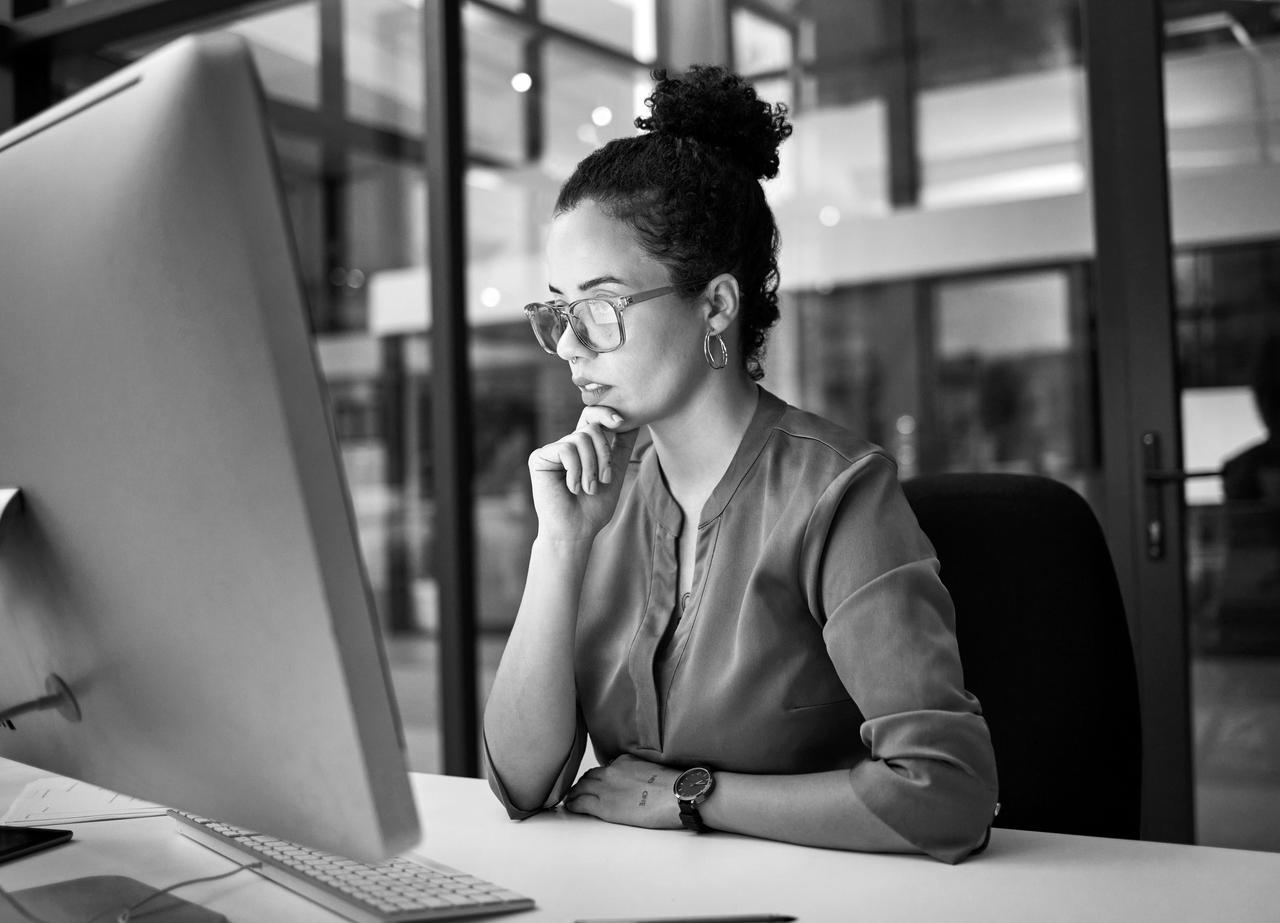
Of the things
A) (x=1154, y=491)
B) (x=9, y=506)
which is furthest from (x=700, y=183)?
(x=1154, y=491)

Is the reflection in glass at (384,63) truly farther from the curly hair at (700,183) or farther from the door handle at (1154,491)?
the door handle at (1154,491)

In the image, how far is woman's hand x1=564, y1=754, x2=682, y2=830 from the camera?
1125 millimetres

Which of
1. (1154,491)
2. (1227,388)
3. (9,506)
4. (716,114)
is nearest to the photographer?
(9,506)

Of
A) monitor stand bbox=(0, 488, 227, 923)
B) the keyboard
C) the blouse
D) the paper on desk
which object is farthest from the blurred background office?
monitor stand bbox=(0, 488, 227, 923)

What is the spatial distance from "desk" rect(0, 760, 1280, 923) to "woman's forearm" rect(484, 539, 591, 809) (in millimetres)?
131

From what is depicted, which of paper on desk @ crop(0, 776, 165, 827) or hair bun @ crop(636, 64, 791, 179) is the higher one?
hair bun @ crop(636, 64, 791, 179)

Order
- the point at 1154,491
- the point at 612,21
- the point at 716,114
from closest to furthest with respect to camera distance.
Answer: the point at 716,114 → the point at 1154,491 → the point at 612,21

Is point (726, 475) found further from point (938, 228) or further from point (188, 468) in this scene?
point (938, 228)

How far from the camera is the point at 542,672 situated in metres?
1.31

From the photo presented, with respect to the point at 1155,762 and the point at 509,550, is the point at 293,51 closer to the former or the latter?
the point at 509,550

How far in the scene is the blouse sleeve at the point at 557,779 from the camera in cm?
121

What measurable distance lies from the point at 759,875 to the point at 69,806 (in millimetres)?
745

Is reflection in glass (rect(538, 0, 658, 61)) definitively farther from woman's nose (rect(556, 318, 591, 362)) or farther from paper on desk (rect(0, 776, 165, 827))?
paper on desk (rect(0, 776, 165, 827))

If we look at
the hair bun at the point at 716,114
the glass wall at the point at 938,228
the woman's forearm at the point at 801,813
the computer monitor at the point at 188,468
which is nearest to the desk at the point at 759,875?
the woman's forearm at the point at 801,813
